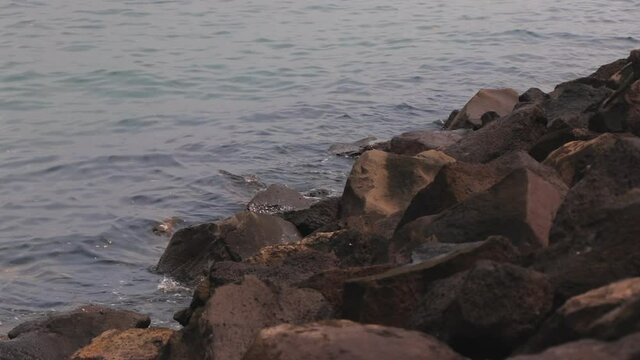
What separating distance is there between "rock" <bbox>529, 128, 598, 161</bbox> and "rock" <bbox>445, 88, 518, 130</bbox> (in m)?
3.88

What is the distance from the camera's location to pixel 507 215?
177 inches

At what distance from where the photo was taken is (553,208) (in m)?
4.60

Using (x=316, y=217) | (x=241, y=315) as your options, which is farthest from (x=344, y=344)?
(x=316, y=217)

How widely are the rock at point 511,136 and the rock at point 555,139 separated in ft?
0.81

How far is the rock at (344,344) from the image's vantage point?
3330 mm

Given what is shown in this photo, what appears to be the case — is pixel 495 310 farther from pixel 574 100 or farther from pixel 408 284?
pixel 574 100

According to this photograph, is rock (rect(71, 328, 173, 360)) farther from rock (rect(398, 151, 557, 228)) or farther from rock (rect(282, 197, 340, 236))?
rock (rect(282, 197, 340, 236))

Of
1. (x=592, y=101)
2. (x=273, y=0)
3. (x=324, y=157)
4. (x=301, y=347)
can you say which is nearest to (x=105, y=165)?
(x=324, y=157)

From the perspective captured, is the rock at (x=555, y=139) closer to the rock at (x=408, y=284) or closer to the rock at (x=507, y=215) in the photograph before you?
the rock at (x=507, y=215)

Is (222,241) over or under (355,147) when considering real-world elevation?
over

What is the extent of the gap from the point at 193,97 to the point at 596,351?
478 inches

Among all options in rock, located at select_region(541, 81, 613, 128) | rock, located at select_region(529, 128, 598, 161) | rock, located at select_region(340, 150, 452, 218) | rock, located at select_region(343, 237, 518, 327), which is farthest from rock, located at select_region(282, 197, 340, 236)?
rock, located at select_region(343, 237, 518, 327)

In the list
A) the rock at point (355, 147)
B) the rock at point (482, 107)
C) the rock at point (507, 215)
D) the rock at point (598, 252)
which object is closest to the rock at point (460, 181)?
the rock at point (507, 215)

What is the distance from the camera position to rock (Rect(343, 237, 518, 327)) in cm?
402
